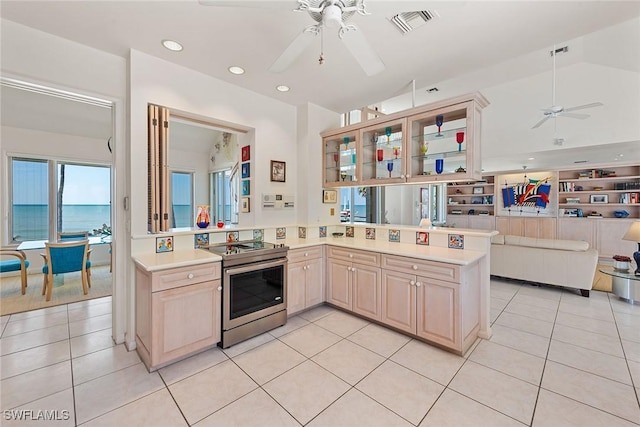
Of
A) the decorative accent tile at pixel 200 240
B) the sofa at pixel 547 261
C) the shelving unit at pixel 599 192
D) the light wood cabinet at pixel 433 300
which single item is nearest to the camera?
the light wood cabinet at pixel 433 300

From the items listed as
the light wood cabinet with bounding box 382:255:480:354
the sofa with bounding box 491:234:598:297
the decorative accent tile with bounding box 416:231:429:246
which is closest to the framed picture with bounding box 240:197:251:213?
the light wood cabinet with bounding box 382:255:480:354

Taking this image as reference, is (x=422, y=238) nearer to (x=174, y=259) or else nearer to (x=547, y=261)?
(x=547, y=261)

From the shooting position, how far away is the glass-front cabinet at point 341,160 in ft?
12.3

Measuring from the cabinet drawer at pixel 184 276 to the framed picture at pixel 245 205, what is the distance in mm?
1210

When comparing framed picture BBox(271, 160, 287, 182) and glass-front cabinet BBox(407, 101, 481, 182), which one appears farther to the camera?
framed picture BBox(271, 160, 287, 182)

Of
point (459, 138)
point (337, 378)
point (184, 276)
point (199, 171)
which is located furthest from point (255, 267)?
point (199, 171)

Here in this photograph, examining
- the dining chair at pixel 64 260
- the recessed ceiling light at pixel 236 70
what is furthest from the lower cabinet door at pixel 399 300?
the dining chair at pixel 64 260

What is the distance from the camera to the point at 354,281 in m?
3.19

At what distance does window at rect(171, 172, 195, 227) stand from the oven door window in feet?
14.8

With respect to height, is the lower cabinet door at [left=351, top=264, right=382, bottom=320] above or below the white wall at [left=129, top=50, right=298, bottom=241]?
below

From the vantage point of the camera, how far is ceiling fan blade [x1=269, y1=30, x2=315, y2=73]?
67.5 inches

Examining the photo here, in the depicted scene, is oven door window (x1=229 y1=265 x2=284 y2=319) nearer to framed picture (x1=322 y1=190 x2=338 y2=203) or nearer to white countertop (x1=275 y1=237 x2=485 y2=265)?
white countertop (x1=275 y1=237 x2=485 y2=265)

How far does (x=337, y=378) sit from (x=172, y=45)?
3.23 meters

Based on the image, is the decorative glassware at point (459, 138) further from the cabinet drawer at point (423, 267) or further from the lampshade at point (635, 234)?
the lampshade at point (635, 234)
